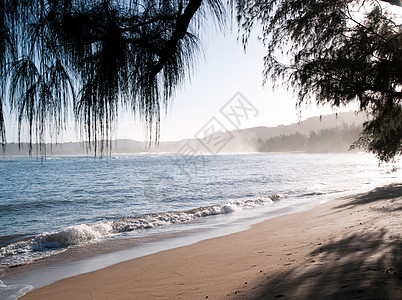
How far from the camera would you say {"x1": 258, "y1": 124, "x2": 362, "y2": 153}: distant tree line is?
118 metres

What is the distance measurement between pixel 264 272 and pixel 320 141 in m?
139

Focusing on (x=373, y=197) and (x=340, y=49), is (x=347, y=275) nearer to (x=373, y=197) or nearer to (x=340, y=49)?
(x=340, y=49)

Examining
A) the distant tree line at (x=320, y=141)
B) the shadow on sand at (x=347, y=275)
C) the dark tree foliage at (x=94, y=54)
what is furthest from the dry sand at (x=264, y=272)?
the distant tree line at (x=320, y=141)

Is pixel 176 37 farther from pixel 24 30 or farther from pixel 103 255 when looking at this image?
pixel 103 255

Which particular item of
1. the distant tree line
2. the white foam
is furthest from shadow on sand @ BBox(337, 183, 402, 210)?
the distant tree line

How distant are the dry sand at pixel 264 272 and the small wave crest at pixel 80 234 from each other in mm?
2884

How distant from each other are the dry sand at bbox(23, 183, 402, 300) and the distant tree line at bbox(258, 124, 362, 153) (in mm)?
103341

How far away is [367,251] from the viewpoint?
12.7 ft

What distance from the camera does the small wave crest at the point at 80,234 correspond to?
24.8 feet

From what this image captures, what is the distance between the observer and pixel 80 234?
360 inches

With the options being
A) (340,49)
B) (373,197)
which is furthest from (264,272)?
(373,197)

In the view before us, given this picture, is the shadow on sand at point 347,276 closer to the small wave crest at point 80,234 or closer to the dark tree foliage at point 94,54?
the dark tree foliage at point 94,54

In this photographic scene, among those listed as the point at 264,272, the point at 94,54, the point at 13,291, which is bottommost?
the point at 13,291

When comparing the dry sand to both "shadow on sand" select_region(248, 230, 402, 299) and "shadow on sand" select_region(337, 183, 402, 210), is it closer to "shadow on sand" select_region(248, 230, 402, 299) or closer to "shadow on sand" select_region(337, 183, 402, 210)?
"shadow on sand" select_region(248, 230, 402, 299)
